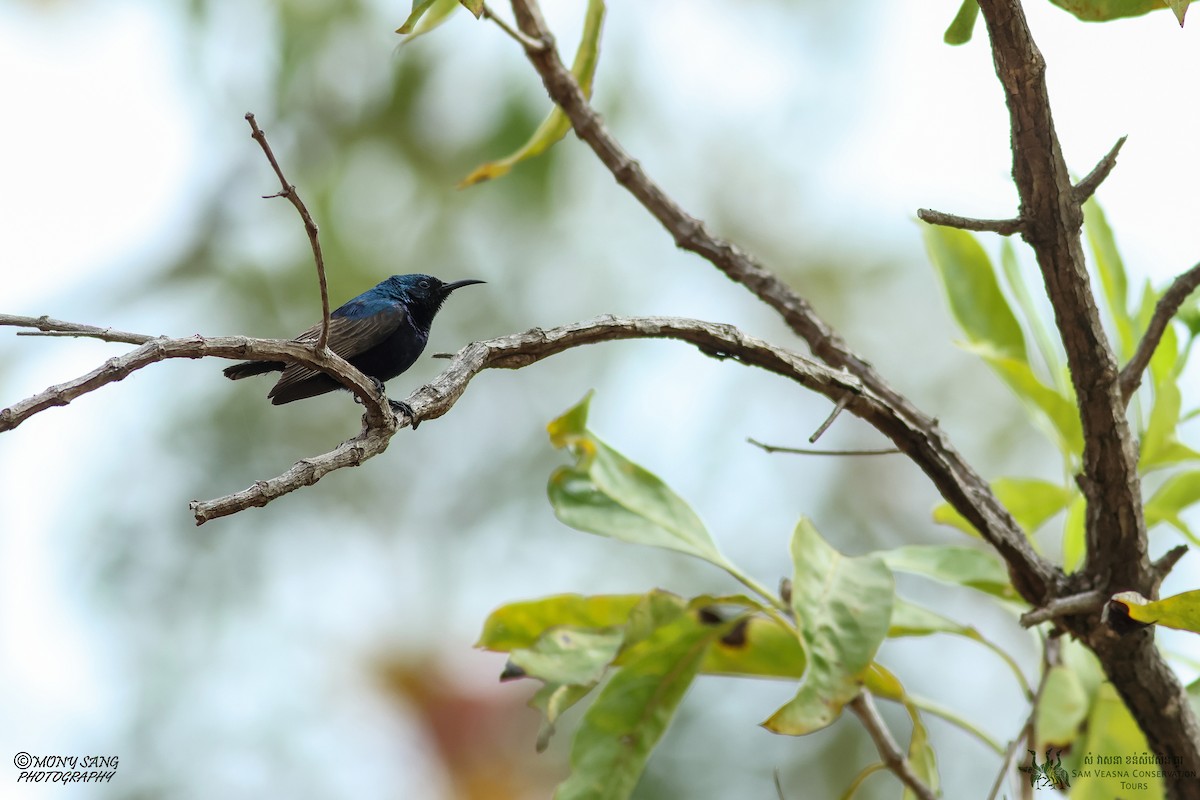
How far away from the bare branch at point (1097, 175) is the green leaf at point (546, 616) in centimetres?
139

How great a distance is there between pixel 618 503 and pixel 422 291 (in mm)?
1449

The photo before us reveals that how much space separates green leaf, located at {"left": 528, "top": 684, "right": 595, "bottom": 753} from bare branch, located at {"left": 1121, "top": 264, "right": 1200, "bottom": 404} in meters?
1.32

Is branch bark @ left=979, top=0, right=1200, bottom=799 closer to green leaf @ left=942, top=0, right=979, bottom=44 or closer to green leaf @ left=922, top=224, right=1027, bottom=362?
green leaf @ left=942, top=0, right=979, bottom=44

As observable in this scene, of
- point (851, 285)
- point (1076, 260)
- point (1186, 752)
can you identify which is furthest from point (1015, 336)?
point (851, 285)

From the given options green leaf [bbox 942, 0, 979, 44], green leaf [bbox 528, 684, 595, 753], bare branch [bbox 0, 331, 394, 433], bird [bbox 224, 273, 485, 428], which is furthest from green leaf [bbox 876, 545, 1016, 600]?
bare branch [bbox 0, 331, 394, 433]

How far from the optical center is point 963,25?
7.05ft

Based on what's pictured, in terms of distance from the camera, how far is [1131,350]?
2.78 meters

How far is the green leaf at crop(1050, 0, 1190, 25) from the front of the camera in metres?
2.07

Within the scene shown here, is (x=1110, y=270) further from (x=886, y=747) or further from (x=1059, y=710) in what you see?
(x=886, y=747)

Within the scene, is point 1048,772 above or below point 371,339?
below

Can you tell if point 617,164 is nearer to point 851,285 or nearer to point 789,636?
point 789,636

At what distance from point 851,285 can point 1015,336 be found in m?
4.52

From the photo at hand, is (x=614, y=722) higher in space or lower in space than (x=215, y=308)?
lower

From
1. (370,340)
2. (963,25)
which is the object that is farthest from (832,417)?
(370,340)
